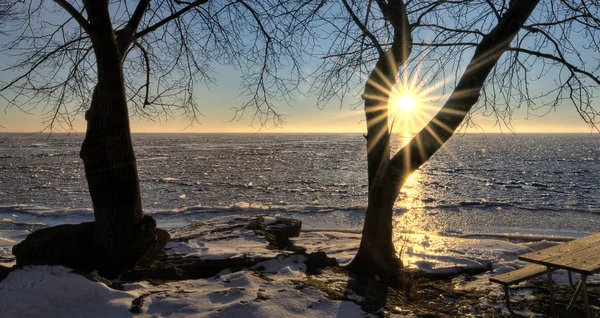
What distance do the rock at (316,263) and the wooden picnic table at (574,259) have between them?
233 cm

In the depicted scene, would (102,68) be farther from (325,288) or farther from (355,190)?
(355,190)

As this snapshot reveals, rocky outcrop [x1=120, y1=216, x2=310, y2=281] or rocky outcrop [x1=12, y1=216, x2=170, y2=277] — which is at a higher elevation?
rocky outcrop [x1=12, y1=216, x2=170, y2=277]

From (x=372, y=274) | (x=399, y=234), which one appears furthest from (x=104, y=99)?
(x=399, y=234)

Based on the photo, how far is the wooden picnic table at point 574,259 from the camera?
3660mm

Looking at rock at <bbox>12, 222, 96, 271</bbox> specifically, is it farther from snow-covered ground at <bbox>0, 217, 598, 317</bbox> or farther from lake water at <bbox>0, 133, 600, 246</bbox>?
lake water at <bbox>0, 133, 600, 246</bbox>

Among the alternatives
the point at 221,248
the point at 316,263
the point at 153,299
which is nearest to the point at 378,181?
the point at 316,263

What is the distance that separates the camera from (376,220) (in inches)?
199

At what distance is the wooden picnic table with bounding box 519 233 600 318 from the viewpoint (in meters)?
3.66

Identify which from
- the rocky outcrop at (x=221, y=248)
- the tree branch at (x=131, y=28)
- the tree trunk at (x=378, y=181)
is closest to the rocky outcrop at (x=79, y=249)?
the rocky outcrop at (x=221, y=248)

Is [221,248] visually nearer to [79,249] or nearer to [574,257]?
[79,249]

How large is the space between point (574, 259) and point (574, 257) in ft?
0.28

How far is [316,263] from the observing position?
5277 mm

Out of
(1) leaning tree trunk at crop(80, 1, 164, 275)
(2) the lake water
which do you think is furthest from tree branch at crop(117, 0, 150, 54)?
(2) the lake water

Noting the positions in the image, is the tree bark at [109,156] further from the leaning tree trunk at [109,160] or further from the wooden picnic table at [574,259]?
the wooden picnic table at [574,259]
